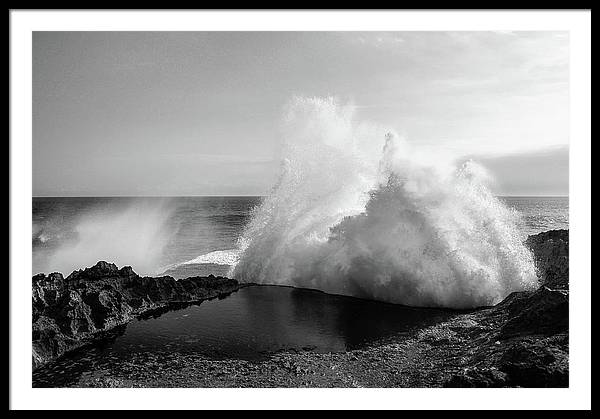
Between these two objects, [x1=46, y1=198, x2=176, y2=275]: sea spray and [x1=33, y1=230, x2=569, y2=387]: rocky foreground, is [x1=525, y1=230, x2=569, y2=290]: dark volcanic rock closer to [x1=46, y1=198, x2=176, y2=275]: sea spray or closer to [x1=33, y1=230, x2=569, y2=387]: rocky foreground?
[x1=33, y1=230, x2=569, y2=387]: rocky foreground

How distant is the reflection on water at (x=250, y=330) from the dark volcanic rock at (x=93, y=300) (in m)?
0.28

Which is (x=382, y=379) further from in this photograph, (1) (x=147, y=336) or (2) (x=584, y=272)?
(1) (x=147, y=336)

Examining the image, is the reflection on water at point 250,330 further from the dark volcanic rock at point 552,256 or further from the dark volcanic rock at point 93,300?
the dark volcanic rock at point 552,256

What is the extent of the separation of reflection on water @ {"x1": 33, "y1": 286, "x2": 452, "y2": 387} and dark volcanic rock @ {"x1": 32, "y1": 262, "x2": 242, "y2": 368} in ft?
0.92

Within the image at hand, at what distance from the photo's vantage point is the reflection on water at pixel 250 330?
16.8ft

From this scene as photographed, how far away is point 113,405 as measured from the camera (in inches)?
169

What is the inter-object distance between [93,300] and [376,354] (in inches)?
160

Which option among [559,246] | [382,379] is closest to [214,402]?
[382,379]

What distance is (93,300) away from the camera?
20.9 ft

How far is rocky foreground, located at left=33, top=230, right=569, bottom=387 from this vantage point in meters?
4.47

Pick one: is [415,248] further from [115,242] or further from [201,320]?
[115,242]

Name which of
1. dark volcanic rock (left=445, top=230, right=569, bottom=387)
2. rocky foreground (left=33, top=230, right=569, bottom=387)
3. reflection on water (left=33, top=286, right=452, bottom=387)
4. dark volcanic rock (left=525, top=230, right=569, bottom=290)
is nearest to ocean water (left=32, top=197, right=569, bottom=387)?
reflection on water (left=33, top=286, right=452, bottom=387)

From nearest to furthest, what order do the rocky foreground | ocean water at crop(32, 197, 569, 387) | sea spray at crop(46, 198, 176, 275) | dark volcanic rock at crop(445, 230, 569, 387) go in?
dark volcanic rock at crop(445, 230, 569, 387)
the rocky foreground
ocean water at crop(32, 197, 569, 387)
sea spray at crop(46, 198, 176, 275)

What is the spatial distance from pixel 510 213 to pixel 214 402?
5908mm
